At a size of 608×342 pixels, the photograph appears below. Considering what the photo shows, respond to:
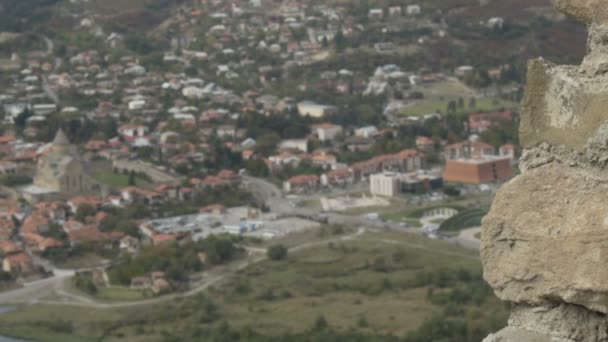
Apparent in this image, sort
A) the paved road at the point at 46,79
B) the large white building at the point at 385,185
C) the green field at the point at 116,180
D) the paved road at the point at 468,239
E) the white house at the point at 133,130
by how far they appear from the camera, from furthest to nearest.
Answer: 1. the paved road at the point at 46,79
2. the white house at the point at 133,130
3. the green field at the point at 116,180
4. the large white building at the point at 385,185
5. the paved road at the point at 468,239

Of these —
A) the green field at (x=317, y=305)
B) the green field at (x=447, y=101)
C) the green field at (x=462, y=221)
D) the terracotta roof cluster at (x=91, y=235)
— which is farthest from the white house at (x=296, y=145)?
the green field at (x=317, y=305)

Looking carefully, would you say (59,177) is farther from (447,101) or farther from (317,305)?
(447,101)

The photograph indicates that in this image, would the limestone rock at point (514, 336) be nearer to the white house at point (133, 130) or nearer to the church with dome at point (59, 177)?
the church with dome at point (59, 177)

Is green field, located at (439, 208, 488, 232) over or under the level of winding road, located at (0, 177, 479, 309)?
over

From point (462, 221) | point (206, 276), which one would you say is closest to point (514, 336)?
point (206, 276)

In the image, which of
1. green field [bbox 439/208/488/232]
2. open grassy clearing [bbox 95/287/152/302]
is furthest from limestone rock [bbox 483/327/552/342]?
green field [bbox 439/208/488/232]

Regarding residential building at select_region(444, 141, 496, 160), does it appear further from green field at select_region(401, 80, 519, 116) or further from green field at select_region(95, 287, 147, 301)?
green field at select_region(95, 287, 147, 301)
